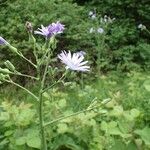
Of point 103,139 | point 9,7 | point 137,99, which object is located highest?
point 9,7

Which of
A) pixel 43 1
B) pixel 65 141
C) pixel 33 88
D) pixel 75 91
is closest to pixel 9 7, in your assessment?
pixel 43 1

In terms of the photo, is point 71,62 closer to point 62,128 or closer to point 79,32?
point 62,128

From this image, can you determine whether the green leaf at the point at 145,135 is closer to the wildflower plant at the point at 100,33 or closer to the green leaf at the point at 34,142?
the green leaf at the point at 34,142

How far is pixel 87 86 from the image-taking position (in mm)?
4406

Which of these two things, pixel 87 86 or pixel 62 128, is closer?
pixel 62 128

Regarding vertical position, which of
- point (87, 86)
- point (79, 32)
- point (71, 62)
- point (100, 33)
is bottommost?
point (71, 62)

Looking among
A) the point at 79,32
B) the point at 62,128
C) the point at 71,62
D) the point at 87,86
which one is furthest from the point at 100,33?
the point at 71,62

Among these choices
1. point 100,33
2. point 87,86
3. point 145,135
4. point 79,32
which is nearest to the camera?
point 145,135

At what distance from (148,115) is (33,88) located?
418 centimetres

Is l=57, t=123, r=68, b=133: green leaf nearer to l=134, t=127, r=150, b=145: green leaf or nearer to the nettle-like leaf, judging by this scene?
the nettle-like leaf

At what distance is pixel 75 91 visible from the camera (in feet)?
18.9

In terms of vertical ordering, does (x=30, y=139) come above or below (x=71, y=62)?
below

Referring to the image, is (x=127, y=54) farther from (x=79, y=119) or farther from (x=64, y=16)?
(x=79, y=119)

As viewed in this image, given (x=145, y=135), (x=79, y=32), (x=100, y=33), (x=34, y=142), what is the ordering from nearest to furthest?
(x=145, y=135) < (x=34, y=142) < (x=100, y=33) < (x=79, y=32)
